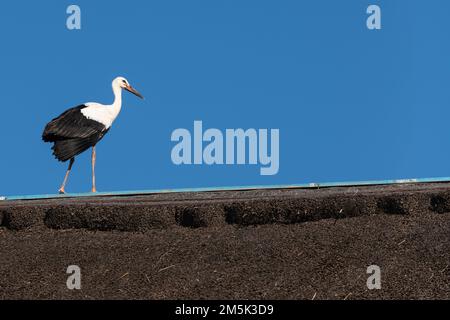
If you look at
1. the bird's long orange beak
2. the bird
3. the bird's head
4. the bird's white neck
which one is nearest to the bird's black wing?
the bird

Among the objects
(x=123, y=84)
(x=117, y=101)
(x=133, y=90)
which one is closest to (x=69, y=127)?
(x=117, y=101)

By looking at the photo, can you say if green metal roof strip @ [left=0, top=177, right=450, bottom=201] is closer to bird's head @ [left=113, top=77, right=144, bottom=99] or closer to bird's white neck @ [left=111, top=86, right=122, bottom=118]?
bird's white neck @ [left=111, top=86, right=122, bottom=118]

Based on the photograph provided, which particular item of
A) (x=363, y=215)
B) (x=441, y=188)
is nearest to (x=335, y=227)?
(x=363, y=215)

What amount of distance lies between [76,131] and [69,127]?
0.17m

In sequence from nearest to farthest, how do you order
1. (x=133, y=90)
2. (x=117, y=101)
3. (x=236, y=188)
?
(x=236, y=188)
(x=117, y=101)
(x=133, y=90)

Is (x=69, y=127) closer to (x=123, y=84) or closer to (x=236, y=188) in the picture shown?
(x=123, y=84)

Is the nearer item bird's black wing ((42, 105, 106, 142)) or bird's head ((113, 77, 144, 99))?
bird's black wing ((42, 105, 106, 142))

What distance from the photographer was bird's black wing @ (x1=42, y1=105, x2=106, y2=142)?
17.3 metres

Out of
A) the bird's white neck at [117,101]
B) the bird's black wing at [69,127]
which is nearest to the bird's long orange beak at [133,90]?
the bird's white neck at [117,101]

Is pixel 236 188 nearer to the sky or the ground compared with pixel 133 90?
nearer to the ground

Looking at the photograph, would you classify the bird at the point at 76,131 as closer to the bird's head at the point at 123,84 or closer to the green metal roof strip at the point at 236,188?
the green metal roof strip at the point at 236,188

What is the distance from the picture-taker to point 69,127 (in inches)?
685
